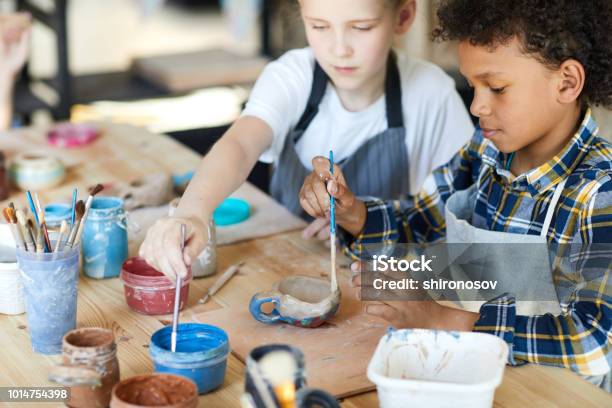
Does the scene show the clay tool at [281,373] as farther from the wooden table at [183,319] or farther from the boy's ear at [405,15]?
the boy's ear at [405,15]

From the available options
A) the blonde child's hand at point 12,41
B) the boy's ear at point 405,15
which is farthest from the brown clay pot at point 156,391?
the blonde child's hand at point 12,41

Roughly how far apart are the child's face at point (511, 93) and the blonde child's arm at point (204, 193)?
491 mm

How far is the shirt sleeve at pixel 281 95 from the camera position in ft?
6.77

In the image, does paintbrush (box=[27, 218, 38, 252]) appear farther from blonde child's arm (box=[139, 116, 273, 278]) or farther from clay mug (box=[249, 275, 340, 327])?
clay mug (box=[249, 275, 340, 327])

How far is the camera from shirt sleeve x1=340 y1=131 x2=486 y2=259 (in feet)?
6.31

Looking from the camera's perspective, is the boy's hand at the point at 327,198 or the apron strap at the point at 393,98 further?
the apron strap at the point at 393,98

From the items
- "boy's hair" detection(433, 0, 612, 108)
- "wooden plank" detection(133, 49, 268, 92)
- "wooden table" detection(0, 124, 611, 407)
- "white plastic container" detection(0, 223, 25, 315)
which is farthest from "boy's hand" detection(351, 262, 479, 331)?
"wooden plank" detection(133, 49, 268, 92)

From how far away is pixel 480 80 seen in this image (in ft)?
5.48

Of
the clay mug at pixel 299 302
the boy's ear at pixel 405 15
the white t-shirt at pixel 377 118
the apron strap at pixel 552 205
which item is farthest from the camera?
the white t-shirt at pixel 377 118

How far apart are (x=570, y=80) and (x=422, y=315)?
51cm

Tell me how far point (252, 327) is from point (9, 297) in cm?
43

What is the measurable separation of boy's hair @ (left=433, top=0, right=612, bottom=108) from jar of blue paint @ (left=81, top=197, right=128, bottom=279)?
0.75 m

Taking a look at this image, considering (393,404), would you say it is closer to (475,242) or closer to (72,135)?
(475,242)

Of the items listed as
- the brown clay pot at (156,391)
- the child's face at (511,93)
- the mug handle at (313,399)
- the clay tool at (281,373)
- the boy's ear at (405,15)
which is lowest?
the brown clay pot at (156,391)
